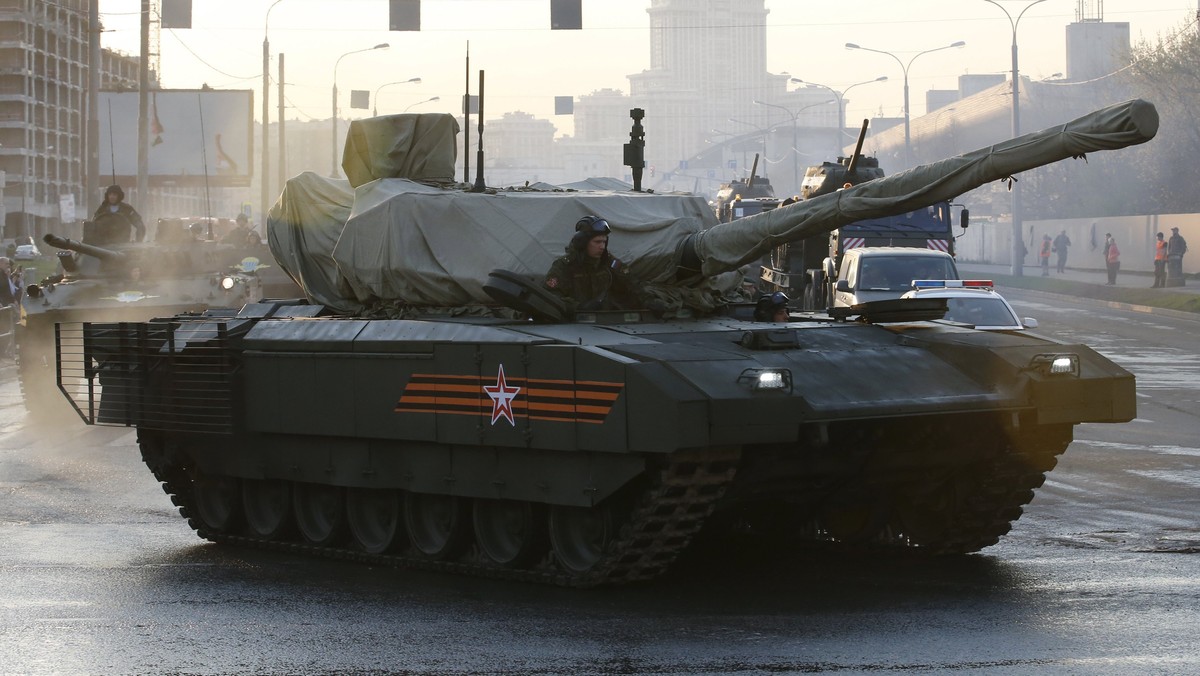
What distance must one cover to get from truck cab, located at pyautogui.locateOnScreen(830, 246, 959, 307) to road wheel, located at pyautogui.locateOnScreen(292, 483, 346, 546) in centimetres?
1486

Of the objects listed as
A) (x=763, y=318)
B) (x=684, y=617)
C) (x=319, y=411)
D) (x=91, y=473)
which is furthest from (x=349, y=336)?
(x=91, y=473)

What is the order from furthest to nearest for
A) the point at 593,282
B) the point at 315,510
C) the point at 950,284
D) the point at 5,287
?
the point at 5,287 → the point at 950,284 → the point at 315,510 → the point at 593,282

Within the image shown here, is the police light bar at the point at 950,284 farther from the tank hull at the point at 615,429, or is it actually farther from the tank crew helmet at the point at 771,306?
the tank crew helmet at the point at 771,306

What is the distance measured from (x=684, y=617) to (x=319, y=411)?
3.25 m

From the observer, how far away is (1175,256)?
47875mm

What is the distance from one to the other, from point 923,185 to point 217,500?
18.2 feet

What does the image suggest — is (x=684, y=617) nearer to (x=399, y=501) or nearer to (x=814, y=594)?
(x=814, y=594)

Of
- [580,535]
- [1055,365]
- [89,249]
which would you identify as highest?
[89,249]

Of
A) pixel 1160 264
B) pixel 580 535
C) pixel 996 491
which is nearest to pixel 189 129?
pixel 1160 264

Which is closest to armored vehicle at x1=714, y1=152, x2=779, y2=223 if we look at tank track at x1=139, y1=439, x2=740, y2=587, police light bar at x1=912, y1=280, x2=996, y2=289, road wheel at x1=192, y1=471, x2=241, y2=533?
police light bar at x1=912, y1=280, x2=996, y2=289

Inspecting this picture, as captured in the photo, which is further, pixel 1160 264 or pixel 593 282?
pixel 1160 264

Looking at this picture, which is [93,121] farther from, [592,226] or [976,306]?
[592,226]

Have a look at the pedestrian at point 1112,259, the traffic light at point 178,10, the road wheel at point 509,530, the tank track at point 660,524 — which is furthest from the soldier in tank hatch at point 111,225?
the pedestrian at point 1112,259

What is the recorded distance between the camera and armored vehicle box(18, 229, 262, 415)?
810 inches
